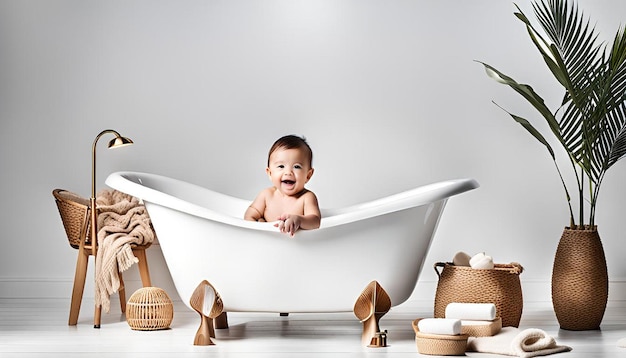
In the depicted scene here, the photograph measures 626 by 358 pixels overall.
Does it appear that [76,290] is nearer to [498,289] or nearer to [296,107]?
[296,107]

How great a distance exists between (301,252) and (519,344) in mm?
867

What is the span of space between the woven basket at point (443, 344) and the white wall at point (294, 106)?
50.1 inches

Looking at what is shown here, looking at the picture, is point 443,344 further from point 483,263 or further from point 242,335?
point 242,335

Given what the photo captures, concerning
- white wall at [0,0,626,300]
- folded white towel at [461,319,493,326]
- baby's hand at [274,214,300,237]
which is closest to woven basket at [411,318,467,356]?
folded white towel at [461,319,493,326]

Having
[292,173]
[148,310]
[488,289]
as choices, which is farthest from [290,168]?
[488,289]

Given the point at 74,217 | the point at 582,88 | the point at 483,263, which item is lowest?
the point at 483,263

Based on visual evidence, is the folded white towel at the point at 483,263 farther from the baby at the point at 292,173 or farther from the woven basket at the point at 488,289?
the baby at the point at 292,173

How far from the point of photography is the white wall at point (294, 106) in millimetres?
4238

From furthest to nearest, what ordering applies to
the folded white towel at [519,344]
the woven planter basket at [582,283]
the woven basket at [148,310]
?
the woven planter basket at [582,283] < the woven basket at [148,310] < the folded white towel at [519,344]

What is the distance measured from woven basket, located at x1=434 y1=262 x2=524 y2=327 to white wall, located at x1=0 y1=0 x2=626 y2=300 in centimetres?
81

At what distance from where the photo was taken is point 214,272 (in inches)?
125

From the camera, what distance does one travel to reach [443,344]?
294cm

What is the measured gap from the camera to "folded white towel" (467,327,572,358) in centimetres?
293

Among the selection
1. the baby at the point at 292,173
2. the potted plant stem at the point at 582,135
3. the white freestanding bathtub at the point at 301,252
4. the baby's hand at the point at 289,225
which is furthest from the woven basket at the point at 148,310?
the potted plant stem at the point at 582,135
